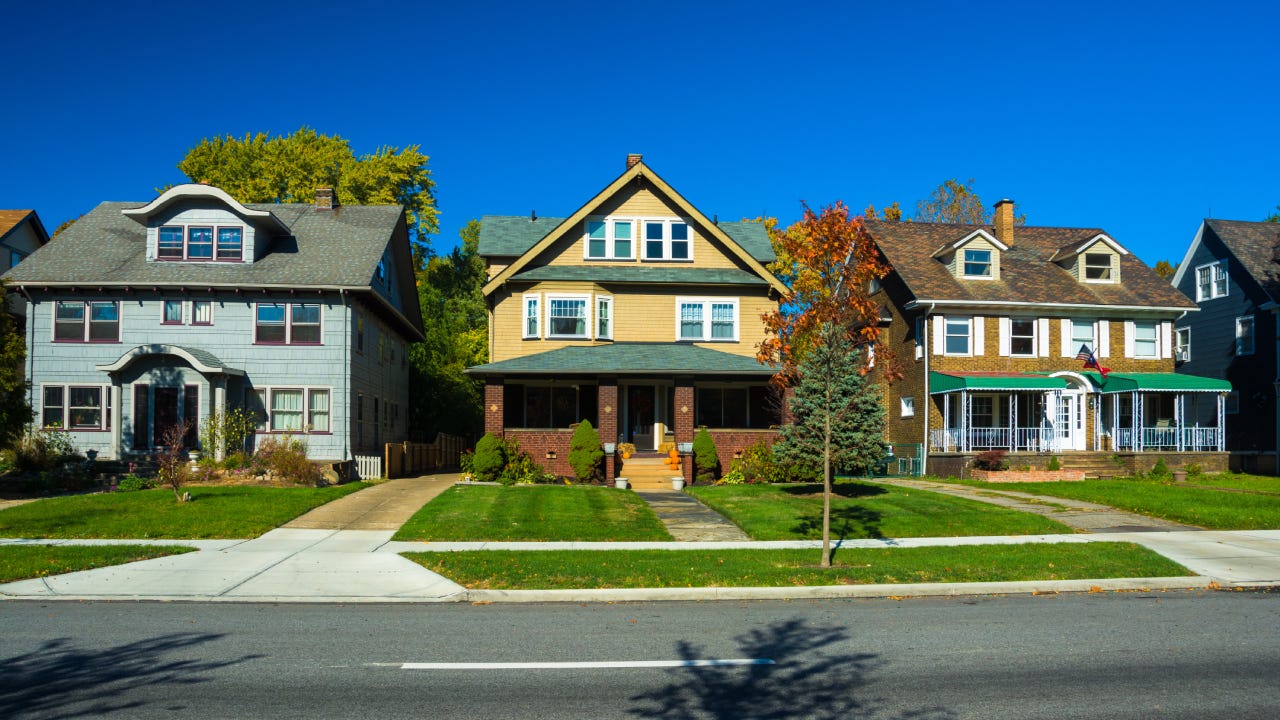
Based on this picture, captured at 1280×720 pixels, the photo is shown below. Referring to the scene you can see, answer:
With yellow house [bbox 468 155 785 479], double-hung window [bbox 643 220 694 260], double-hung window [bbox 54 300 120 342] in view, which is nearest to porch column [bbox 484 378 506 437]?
yellow house [bbox 468 155 785 479]

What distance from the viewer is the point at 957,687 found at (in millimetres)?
7527

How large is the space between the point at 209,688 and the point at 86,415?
81.2 feet

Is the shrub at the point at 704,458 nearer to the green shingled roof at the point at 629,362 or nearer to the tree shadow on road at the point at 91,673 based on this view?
the green shingled roof at the point at 629,362

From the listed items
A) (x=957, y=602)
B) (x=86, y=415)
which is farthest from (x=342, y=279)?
(x=957, y=602)

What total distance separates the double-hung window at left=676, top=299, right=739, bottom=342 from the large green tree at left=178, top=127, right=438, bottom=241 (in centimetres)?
2555

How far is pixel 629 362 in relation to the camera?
1126 inches

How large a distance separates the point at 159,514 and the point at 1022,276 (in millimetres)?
29980

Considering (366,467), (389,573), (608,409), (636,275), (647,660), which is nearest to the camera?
(647,660)

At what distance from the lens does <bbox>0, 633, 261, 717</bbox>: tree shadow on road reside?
6715mm

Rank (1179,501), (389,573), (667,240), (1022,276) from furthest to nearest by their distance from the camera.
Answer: (1022,276) → (667,240) → (1179,501) → (389,573)

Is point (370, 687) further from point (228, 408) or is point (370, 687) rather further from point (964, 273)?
point (964, 273)

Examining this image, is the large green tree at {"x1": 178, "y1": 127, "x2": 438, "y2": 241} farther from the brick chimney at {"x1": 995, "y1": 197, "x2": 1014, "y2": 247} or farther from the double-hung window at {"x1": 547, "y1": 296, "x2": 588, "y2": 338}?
the brick chimney at {"x1": 995, "y1": 197, "x2": 1014, "y2": 247}

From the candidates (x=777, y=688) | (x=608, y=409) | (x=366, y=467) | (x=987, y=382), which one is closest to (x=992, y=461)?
(x=987, y=382)

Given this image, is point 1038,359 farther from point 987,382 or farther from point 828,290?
point 828,290
